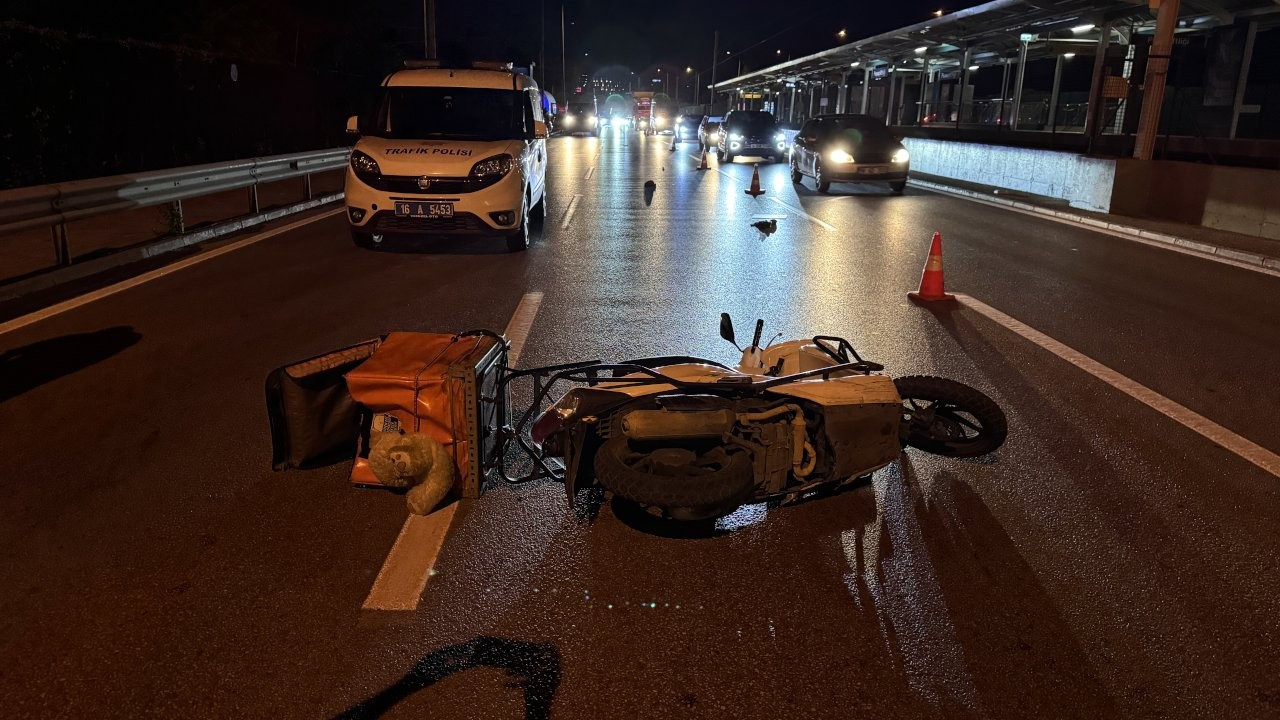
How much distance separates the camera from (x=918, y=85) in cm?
Answer: 5962

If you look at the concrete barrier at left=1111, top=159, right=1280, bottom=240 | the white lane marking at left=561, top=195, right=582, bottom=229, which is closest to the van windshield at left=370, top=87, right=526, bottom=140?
the white lane marking at left=561, top=195, right=582, bottom=229

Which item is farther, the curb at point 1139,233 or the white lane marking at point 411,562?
the curb at point 1139,233

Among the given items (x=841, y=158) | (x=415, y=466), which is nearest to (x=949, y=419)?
(x=415, y=466)

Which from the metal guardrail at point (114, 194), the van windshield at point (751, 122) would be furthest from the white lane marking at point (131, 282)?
the van windshield at point (751, 122)

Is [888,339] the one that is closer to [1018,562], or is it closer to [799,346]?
[799,346]

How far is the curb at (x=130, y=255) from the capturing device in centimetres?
900

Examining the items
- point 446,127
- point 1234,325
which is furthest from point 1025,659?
point 446,127

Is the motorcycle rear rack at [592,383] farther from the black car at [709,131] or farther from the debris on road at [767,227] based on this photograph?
the black car at [709,131]

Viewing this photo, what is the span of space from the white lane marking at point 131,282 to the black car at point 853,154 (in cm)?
1180

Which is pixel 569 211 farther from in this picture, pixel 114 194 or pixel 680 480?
pixel 680 480

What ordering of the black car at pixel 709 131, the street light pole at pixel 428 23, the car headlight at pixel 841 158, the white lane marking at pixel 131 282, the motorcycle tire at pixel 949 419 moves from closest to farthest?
1. the motorcycle tire at pixel 949 419
2. the white lane marking at pixel 131 282
3. the car headlight at pixel 841 158
4. the street light pole at pixel 428 23
5. the black car at pixel 709 131

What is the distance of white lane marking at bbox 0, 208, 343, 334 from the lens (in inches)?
310

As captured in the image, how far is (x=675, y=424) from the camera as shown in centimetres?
386

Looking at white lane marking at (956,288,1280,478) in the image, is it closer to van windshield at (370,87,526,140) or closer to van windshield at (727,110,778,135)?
van windshield at (370,87,526,140)
